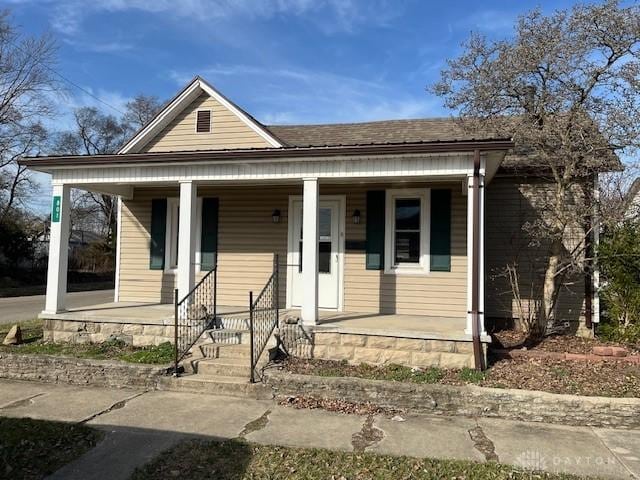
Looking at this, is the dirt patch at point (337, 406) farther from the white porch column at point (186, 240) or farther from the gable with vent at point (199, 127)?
the gable with vent at point (199, 127)

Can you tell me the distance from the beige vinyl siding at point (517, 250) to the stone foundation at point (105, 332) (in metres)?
5.78

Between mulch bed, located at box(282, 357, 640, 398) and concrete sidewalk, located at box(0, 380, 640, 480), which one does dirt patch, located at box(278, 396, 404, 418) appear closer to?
concrete sidewalk, located at box(0, 380, 640, 480)

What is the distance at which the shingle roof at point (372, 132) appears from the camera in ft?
32.8

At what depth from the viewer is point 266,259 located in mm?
9312

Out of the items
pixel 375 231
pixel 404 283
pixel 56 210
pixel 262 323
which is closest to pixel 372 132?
pixel 375 231

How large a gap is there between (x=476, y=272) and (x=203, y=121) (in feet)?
21.6

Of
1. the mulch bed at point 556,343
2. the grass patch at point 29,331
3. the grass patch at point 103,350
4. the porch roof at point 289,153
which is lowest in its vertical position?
the grass patch at point 103,350

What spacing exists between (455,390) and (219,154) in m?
4.71

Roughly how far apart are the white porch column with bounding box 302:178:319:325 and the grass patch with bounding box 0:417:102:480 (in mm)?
3245

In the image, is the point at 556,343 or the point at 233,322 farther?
the point at 233,322

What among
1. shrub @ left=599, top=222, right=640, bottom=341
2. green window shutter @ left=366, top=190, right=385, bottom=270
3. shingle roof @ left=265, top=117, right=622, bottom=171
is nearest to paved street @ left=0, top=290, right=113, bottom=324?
shingle roof @ left=265, top=117, right=622, bottom=171

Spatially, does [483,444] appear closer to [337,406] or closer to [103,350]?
[337,406]

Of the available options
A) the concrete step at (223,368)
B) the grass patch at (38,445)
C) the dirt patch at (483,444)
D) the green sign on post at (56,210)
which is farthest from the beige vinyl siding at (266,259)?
the grass patch at (38,445)

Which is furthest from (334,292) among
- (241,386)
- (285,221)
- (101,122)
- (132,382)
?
(101,122)
